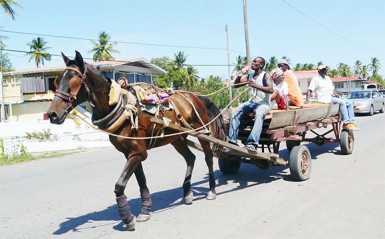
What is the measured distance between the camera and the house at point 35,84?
30547 mm

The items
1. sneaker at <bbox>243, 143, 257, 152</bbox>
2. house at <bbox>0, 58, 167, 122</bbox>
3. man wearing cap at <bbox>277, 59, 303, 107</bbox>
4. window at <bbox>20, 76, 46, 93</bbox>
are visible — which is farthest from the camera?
window at <bbox>20, 76, 46, 93</bbox>

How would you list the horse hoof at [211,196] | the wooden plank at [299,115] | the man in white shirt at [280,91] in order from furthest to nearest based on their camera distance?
the man in white shirt at [280,91], the wooden plank at [299,115], the horse hoof at [211,196]

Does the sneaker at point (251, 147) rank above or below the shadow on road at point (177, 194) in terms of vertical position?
above

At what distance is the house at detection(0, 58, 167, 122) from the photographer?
30.5 meters

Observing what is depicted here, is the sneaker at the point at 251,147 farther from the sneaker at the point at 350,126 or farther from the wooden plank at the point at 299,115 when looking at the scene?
the sneaker at the point at 350,126

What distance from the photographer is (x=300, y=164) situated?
6707 millimetres

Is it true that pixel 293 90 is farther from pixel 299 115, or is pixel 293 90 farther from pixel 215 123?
pixel 215 123

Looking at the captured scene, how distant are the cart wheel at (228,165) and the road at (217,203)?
188 millimetres

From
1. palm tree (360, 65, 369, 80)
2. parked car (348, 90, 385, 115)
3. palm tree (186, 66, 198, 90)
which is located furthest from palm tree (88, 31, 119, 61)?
palm tree (360, 65, 369, 80)

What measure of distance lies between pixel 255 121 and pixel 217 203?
1597 mm

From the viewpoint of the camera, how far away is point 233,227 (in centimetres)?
456

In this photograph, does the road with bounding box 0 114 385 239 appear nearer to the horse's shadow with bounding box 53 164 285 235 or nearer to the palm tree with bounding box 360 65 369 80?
the horse's shadow with bounding box 53 164 285 235

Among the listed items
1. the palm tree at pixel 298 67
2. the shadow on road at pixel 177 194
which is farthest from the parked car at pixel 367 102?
the palm tree at pixel 298 67

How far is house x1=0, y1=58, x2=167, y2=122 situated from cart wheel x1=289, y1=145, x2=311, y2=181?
23548 mm
